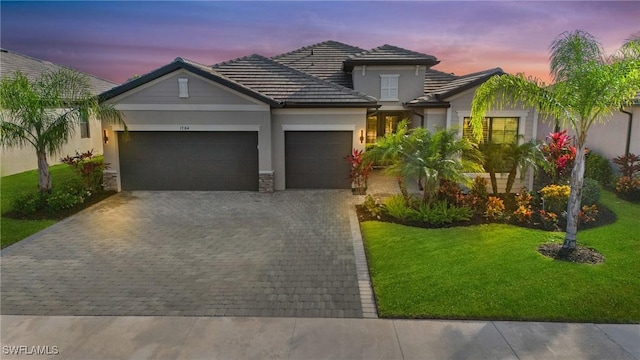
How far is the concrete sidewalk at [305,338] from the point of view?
210 inches

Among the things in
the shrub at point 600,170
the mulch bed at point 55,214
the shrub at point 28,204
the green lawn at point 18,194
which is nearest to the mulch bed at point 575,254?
the shrub at point 600,170

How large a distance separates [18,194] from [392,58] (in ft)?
51.7

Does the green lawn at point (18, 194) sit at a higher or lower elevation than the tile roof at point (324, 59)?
lower

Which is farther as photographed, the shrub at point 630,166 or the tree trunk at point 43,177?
the shrub at point 630,166

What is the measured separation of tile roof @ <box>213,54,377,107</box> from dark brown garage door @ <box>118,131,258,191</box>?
6.53 ft

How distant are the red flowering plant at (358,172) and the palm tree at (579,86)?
21.3 ft

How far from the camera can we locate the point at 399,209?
11.9 metres

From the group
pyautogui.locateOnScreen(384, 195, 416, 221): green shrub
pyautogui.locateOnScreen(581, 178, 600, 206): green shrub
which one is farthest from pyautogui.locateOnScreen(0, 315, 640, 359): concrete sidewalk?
pyautogui.locateOnScreen(581, 178, 600, 206): green shrub

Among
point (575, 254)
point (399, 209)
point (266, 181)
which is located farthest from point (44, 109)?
point (575, 254)

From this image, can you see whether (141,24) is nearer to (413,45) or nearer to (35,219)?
(35,219)

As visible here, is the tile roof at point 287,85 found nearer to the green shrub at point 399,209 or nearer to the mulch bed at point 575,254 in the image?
the green shrub at point 399,209

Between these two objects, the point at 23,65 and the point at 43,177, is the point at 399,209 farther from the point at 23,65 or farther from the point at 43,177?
the point at 23,65

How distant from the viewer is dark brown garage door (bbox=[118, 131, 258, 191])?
1560 centimetres

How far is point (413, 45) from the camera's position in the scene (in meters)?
22.7
